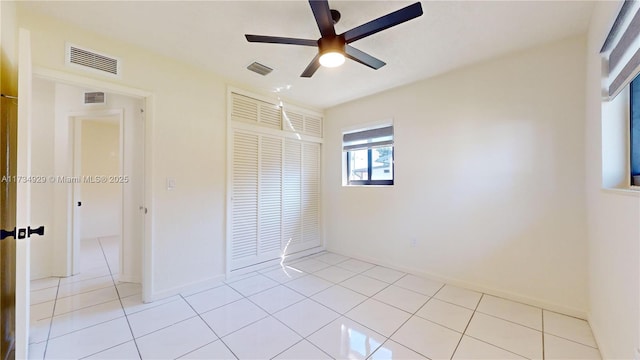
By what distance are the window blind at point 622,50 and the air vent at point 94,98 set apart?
4.80 meters

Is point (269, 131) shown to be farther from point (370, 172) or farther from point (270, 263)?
point (270, 263)

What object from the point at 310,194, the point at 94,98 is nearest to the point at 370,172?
the point at 310,194

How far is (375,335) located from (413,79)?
113 inches

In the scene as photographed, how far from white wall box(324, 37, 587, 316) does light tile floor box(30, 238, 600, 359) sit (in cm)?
32

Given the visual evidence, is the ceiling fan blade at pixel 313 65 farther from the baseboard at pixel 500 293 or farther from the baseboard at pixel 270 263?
the baseboard at pixel 500 293

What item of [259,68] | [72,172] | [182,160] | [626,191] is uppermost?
[259,68]

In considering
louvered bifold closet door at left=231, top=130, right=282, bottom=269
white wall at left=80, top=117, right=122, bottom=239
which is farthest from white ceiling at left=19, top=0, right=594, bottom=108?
white wall at left=80, top=117, right=122, bottom=239

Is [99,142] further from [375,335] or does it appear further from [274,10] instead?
[375,335]

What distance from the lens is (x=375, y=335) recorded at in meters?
1.92

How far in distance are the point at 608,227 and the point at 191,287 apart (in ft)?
11.8

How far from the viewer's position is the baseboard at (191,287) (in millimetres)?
2480

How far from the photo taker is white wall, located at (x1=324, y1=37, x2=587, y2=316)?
221 centimetres

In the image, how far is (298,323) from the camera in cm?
208

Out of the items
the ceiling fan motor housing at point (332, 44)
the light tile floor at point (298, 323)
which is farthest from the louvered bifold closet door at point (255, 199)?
the ceiling fan motor housing at point (332, 44)
